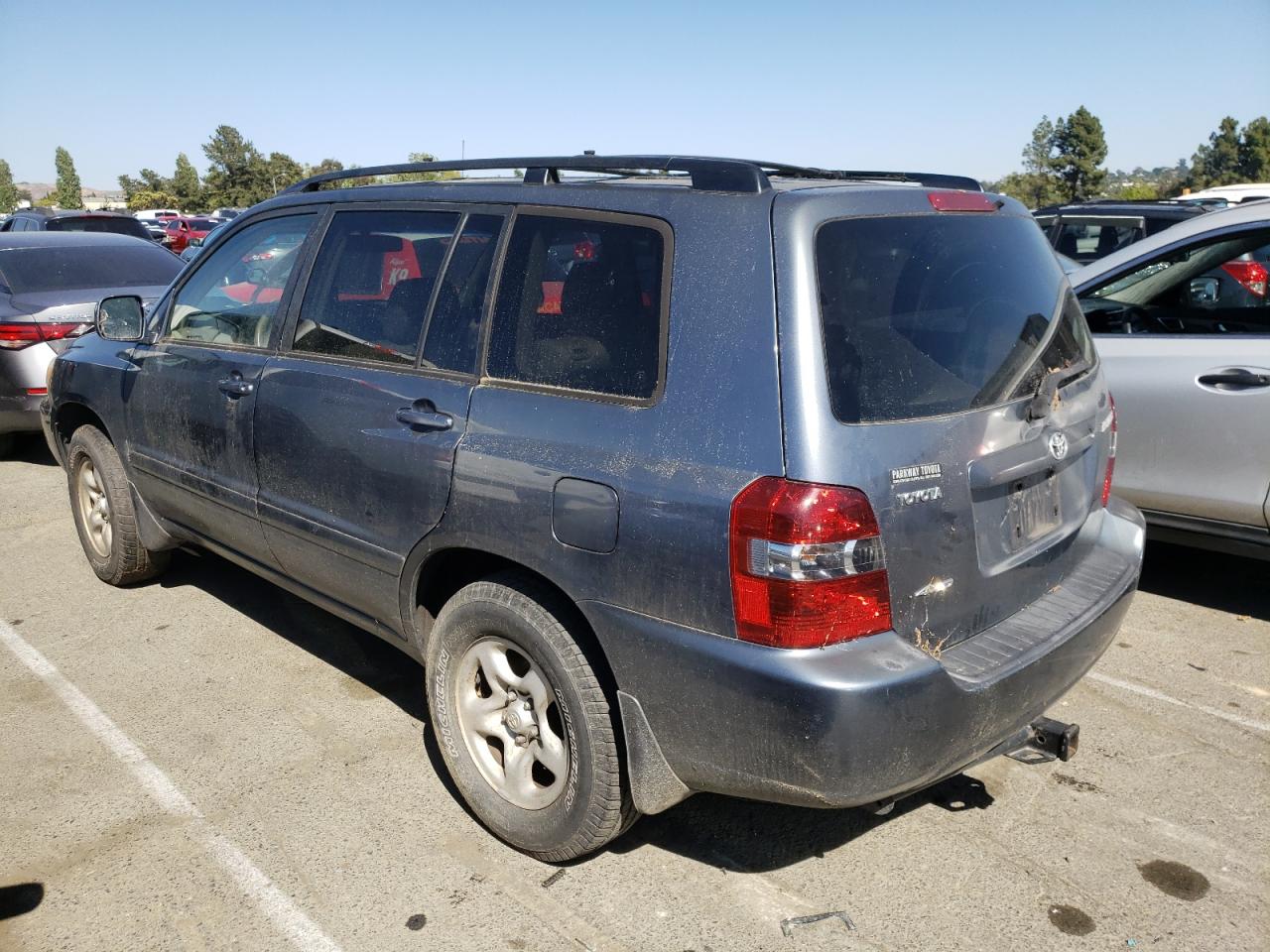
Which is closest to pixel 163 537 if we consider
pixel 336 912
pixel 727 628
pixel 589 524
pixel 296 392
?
pixel 296 392

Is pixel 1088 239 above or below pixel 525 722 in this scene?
above

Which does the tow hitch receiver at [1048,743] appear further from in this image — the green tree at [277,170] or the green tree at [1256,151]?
the green tree at [277,170]

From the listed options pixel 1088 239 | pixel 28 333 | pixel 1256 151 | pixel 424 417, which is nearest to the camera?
pixel 424 417

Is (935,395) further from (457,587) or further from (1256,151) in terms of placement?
(1256,151)

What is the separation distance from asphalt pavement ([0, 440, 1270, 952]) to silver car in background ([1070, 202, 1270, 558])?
0.63m

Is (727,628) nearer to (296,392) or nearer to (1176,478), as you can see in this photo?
(296,392)

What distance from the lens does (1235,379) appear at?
172 inches

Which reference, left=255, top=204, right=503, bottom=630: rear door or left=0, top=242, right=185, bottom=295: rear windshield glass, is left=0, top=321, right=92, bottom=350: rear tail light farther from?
left=255, top=204, right=503, bottom=630: rear door

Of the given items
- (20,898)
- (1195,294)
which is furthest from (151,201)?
(20,898)

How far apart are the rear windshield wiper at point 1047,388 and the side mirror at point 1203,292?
2445 millimetres

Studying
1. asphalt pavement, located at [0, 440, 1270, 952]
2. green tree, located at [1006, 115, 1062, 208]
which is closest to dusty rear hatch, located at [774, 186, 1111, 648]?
asphalt pavement, located at [0, 440, 1270, 952]

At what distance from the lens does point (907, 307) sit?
2.54 meters

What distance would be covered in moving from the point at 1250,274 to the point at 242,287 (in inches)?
174

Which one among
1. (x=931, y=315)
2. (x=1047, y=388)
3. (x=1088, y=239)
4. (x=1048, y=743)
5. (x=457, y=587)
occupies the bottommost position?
(x=1048, y=743)
